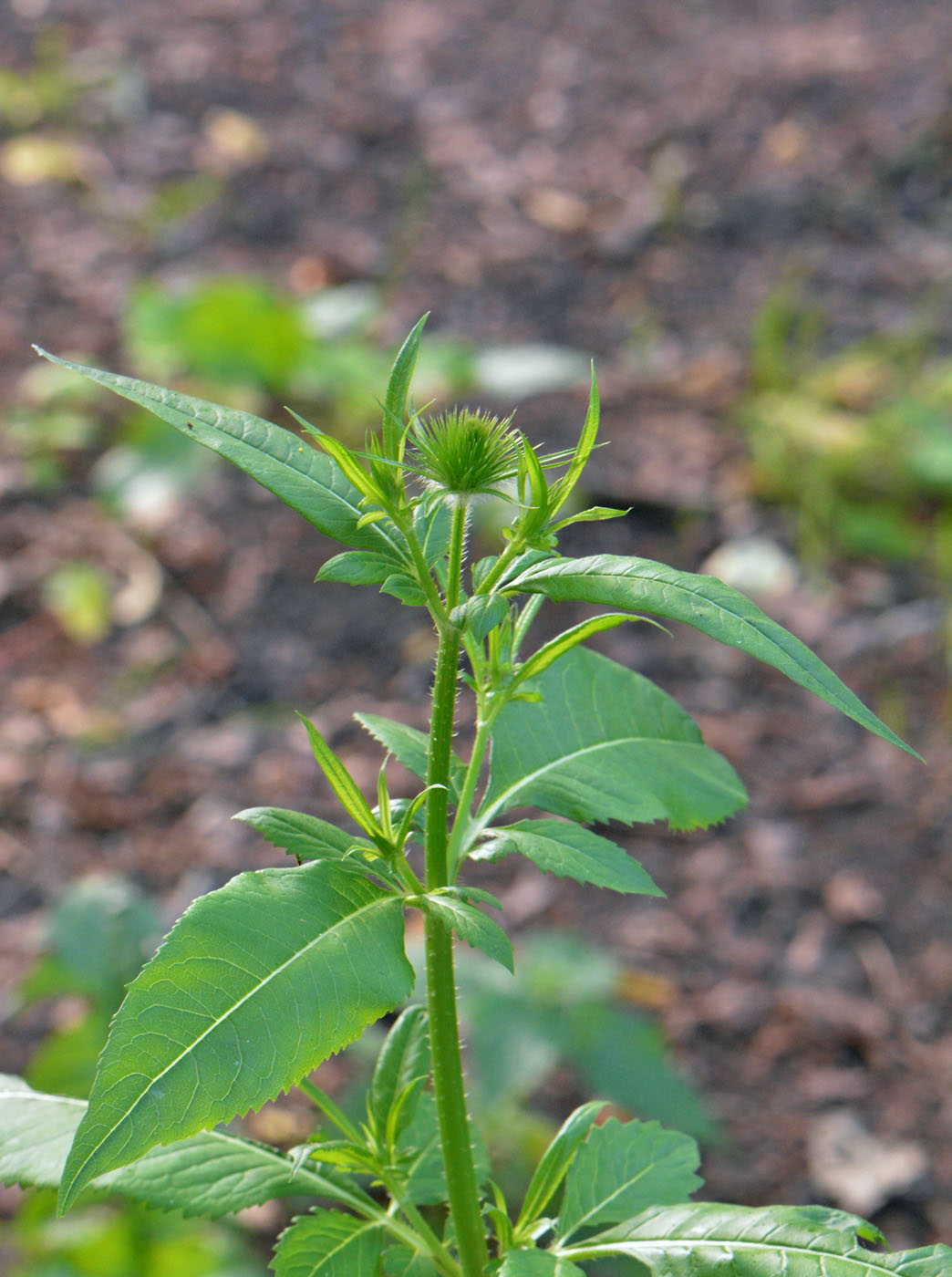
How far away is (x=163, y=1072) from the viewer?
0.67 m

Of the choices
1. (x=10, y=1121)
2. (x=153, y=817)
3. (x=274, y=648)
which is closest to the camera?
(x=10, y=1121)

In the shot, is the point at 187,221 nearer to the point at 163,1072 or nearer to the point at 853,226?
the point at 853,226

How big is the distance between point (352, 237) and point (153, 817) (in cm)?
261

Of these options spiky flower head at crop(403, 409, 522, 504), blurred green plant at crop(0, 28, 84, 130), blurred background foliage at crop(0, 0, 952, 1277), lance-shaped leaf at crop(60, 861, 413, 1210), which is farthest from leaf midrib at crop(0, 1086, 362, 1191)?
blurred green plant at crop(0, 28, 84, 130)

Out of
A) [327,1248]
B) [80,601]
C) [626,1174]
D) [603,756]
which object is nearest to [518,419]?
[80,601]

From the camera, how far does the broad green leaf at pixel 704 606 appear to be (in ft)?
2.15

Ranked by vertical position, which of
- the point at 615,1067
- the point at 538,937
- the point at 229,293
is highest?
the point at 229,293

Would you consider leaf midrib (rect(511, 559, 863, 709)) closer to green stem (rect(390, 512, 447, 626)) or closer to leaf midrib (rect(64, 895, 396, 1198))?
green stem (rect(390, 512, 447, 626))

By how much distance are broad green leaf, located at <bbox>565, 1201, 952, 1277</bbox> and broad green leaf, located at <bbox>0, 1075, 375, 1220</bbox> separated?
221 millimetres

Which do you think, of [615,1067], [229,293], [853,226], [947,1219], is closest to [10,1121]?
[615,1067]

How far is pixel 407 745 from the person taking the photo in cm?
93

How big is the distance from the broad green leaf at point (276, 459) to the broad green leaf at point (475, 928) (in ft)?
0.76

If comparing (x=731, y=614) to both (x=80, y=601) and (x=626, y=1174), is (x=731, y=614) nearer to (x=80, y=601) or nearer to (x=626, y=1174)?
(x=626, y=1174)

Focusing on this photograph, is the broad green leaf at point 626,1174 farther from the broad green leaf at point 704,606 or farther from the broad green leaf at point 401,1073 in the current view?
the broad green leaf at point 704,606
